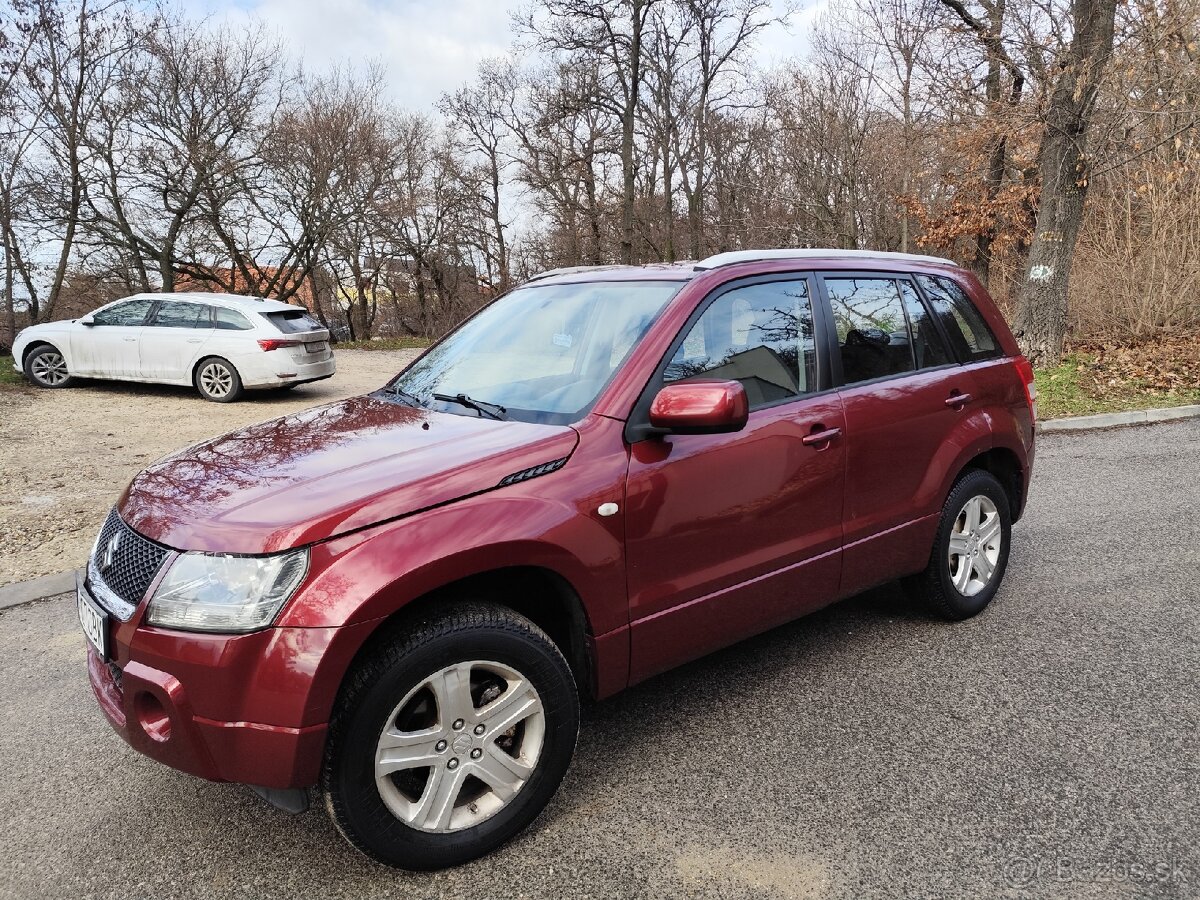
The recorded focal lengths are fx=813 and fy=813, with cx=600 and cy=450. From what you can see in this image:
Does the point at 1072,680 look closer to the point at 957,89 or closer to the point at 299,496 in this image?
the point at 299,496

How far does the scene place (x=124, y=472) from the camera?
24.7ft

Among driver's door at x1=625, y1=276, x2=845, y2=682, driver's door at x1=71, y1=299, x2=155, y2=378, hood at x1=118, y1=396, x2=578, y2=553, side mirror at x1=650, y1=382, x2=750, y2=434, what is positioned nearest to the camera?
hood at x1=118, y1=396, x2=578, y2=553

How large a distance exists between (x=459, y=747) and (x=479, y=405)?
1.23 m

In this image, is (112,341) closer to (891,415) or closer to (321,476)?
(321,476)

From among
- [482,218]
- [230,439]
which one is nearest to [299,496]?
[230,439]

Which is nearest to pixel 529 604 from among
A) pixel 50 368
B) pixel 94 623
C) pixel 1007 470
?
pixel 94 623

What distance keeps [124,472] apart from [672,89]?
27.8m

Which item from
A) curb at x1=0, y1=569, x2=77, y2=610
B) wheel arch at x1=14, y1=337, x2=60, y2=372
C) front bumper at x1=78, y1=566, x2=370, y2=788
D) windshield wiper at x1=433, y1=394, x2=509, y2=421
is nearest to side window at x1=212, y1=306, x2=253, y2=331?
wheel arch at x1=14, y1=337, x2=60, y2=372

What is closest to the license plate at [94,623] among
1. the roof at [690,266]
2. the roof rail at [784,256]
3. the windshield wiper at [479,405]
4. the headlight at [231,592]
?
the headlight at [231,592]

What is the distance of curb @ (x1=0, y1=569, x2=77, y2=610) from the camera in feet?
15.6

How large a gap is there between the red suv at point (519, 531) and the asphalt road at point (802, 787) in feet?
1.05

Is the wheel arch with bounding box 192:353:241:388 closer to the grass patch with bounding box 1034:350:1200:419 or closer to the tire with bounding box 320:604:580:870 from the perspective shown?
the tire with bounding box 320:604:580:870

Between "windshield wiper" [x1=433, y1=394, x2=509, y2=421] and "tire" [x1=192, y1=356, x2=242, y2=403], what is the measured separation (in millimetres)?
9574

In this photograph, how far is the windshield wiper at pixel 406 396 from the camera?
126 inches
